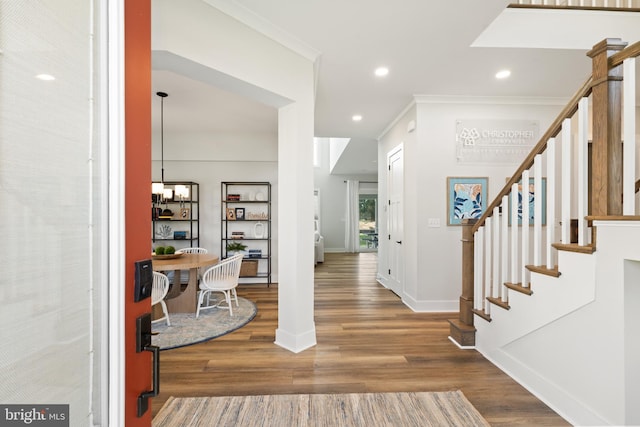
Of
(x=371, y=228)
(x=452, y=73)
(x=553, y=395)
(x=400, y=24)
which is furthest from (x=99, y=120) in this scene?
(x=371, y=228)

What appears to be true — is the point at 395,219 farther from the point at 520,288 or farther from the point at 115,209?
the point at 115,209

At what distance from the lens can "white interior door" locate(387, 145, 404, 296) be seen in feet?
14.6

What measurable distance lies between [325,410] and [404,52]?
10.1ft

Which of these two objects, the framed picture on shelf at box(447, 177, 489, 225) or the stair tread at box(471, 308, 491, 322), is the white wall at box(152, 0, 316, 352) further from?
the framed picture on shelf at box(447, 177, 489, 225)

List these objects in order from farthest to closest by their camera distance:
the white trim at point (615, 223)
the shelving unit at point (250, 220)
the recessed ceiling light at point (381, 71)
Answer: the shelving unit at point (250, 220), the recessed ceiling light at point (381, 71), the white trim at point (615, 223)

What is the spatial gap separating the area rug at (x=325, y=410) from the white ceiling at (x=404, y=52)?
8.92 ft

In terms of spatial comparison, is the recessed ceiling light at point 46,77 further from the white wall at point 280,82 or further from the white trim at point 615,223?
the white trim at point 615,223

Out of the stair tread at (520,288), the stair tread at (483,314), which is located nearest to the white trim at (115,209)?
the stair tread at (520,288)

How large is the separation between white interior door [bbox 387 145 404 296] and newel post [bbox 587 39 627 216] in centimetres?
270

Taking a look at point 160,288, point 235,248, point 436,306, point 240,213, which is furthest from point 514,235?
point 240,213

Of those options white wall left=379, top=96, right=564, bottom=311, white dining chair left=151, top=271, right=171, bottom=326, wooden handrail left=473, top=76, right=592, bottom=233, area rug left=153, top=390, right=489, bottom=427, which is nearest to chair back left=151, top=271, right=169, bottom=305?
white dining chair left=151, top=271, right=171, bottom=326

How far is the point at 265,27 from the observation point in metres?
2.35

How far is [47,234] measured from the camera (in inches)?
25.9
